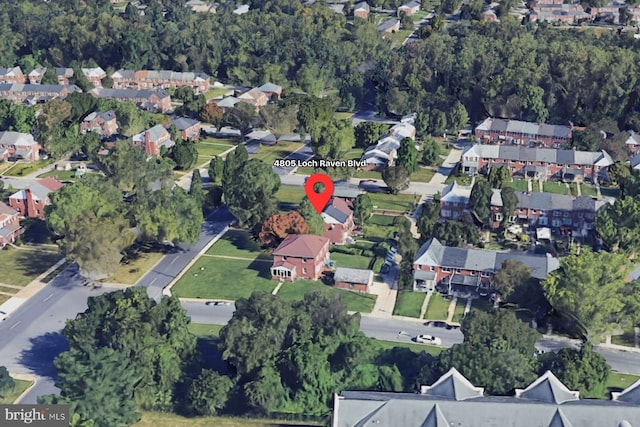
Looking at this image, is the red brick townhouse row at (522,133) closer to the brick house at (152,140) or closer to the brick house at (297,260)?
the brick house at (152,140)

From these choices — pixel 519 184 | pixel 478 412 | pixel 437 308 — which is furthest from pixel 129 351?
pixel 519 184

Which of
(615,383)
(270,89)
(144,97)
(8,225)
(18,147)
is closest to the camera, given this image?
(615,383)

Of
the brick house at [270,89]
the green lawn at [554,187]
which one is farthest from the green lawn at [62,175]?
the green lawn at [554,187]

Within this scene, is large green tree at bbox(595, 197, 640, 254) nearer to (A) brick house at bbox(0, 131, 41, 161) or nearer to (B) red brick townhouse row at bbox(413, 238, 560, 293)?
(B) red brick townhouse row at bbox(413, 238, 560, 293)

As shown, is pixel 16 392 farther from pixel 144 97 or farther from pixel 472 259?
pixel 144 97

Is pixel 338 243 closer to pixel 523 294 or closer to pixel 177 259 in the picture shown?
pixel 177 259

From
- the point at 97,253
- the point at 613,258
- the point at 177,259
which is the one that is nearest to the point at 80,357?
the point at 97,253

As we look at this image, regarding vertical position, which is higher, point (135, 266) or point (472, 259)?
point (472, 259)
